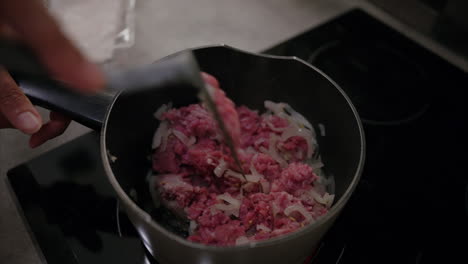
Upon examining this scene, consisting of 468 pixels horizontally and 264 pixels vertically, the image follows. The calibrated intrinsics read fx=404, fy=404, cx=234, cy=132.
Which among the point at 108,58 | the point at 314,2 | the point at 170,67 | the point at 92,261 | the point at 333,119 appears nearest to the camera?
the point at 170,67

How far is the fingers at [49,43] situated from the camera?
0.48m

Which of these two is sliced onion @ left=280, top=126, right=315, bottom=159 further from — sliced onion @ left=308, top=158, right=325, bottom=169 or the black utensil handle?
the black utensil handle

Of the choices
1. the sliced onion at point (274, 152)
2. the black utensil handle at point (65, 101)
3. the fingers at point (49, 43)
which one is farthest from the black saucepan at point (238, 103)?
the fingers at point (49, 43)

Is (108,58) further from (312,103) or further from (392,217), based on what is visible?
(392,217)

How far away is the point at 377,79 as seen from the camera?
1.25 meters

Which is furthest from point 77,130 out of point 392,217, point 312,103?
point 392,217

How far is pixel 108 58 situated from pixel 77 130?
28cm

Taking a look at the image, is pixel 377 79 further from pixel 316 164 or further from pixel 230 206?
pixel 230 206

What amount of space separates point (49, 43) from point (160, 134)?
0.55m

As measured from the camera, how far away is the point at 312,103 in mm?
1022

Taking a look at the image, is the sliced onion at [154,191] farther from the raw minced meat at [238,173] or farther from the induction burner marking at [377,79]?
the induction burner marking at [377,79]

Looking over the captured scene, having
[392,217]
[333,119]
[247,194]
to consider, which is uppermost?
[333,119]

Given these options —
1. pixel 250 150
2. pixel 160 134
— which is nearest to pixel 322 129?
pixel 250 150

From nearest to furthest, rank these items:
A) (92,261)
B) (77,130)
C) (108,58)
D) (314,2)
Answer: (92,261)
(77,130)
(108,58)
(314,2)
